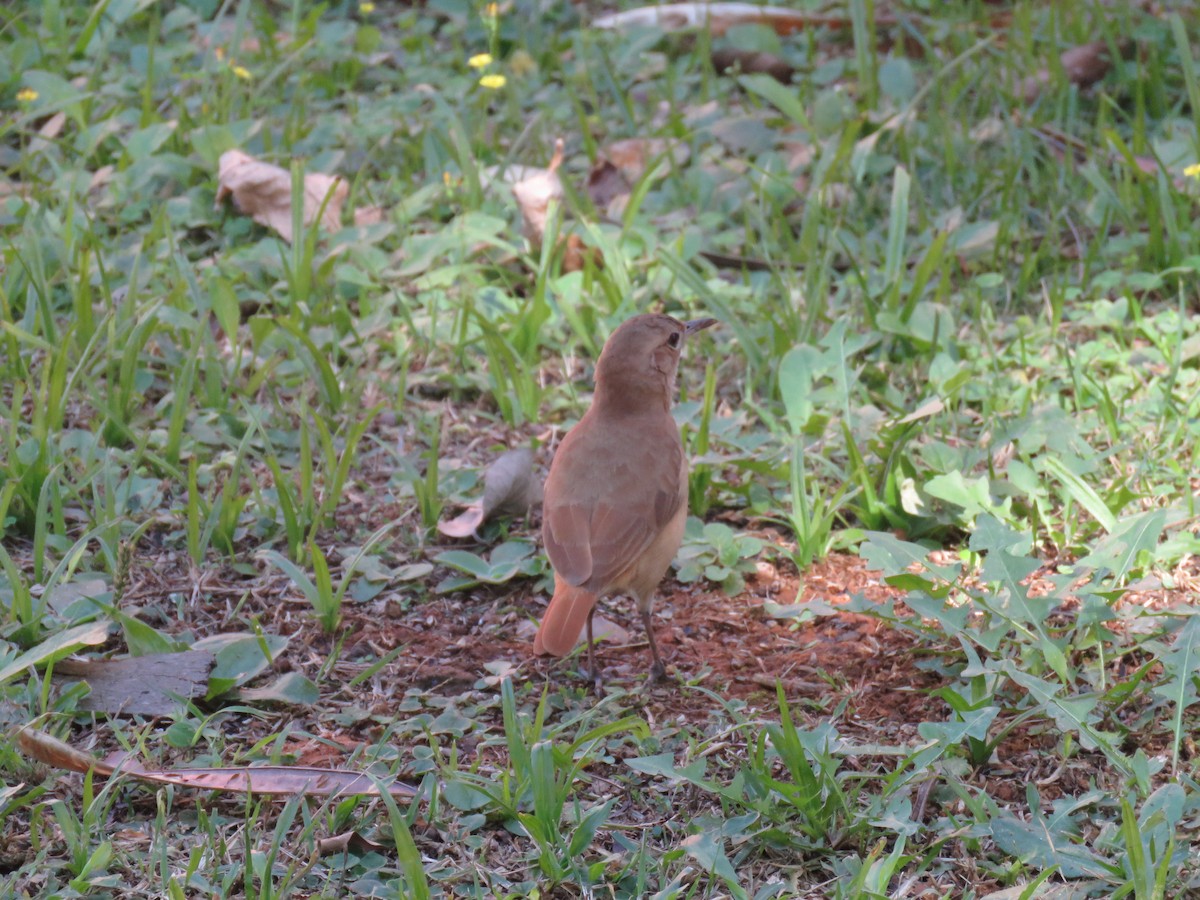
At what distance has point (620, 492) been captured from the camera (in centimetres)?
386

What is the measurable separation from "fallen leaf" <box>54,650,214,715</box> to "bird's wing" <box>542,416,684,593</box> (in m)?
0.96

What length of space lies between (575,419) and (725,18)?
3454mm

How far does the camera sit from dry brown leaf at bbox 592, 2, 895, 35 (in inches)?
295

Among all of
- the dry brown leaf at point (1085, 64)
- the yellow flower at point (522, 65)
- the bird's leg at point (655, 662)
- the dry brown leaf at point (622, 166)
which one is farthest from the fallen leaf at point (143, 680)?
the dry brown leaf at point (1085, 64)

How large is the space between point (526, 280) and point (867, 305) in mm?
1422

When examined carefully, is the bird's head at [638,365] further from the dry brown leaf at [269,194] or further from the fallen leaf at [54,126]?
the fallen leaf at [54,126]

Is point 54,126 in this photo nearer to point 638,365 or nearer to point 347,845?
point 638,365

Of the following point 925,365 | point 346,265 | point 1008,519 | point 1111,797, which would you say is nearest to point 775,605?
point 1008,519

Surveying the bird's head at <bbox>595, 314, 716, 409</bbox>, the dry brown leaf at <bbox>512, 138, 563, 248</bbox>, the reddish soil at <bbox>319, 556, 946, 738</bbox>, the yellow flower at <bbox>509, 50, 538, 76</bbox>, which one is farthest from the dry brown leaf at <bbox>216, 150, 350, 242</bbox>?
the reddish soil at <bbox>319, 556, 946, 738</bbox>

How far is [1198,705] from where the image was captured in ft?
Answer: 10.8

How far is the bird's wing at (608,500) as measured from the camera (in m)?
3.68

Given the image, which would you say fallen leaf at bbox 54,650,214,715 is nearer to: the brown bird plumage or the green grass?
the green grass

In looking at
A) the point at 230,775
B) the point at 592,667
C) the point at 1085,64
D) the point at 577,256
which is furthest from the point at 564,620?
the point at 1085,64

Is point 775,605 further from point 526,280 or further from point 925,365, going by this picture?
point 526,280
